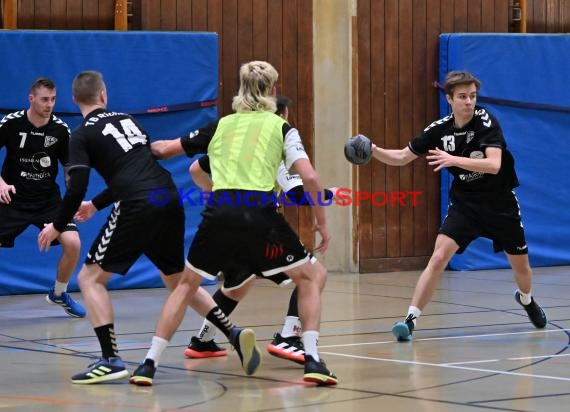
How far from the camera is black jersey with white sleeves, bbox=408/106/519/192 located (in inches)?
343

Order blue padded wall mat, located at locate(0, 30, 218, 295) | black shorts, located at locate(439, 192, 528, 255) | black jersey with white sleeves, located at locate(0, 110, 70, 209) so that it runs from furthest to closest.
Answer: blue padded wall mat, located at locate(0, 30, 218, 295) < black jersey with white sleeves, located at locate(0, 110, 70, 209) < black shorts, located at locate(439, 192, 528, 255)

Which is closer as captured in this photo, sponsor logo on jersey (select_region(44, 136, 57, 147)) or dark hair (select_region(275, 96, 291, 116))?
dark hair (select_region(275, 96, 291, 116))

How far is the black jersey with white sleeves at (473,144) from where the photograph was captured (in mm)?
8703

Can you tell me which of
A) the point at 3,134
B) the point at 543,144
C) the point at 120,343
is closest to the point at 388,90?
the point at 543,144

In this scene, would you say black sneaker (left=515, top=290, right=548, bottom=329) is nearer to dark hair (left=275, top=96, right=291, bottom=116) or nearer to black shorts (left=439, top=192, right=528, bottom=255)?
black shorts (left=439, top=192, right=528, bottom=255)

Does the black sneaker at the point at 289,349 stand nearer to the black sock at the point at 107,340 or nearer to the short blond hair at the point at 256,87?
the black sock at the point at 107,340

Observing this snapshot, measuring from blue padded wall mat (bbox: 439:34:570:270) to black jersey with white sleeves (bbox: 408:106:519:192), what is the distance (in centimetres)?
542

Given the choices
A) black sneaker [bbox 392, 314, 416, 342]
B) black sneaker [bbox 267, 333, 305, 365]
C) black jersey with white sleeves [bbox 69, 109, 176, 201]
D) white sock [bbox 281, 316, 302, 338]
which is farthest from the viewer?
black sneaker [bbox 392, 314, 416, 342]

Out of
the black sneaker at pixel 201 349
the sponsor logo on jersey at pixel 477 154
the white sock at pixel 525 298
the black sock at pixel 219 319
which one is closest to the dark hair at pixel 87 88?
the black sock at pixel 219 319

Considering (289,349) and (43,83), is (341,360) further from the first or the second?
(43,83)

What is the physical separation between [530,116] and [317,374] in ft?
28.8

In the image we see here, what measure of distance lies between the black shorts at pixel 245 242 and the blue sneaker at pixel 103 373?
78cm

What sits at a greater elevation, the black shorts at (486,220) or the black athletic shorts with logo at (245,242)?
the black athletic shorts with logo at (245,242)

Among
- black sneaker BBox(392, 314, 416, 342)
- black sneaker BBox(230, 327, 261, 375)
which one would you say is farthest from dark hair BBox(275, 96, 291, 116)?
black sneaker BBox(392, 314, 416, 342)
